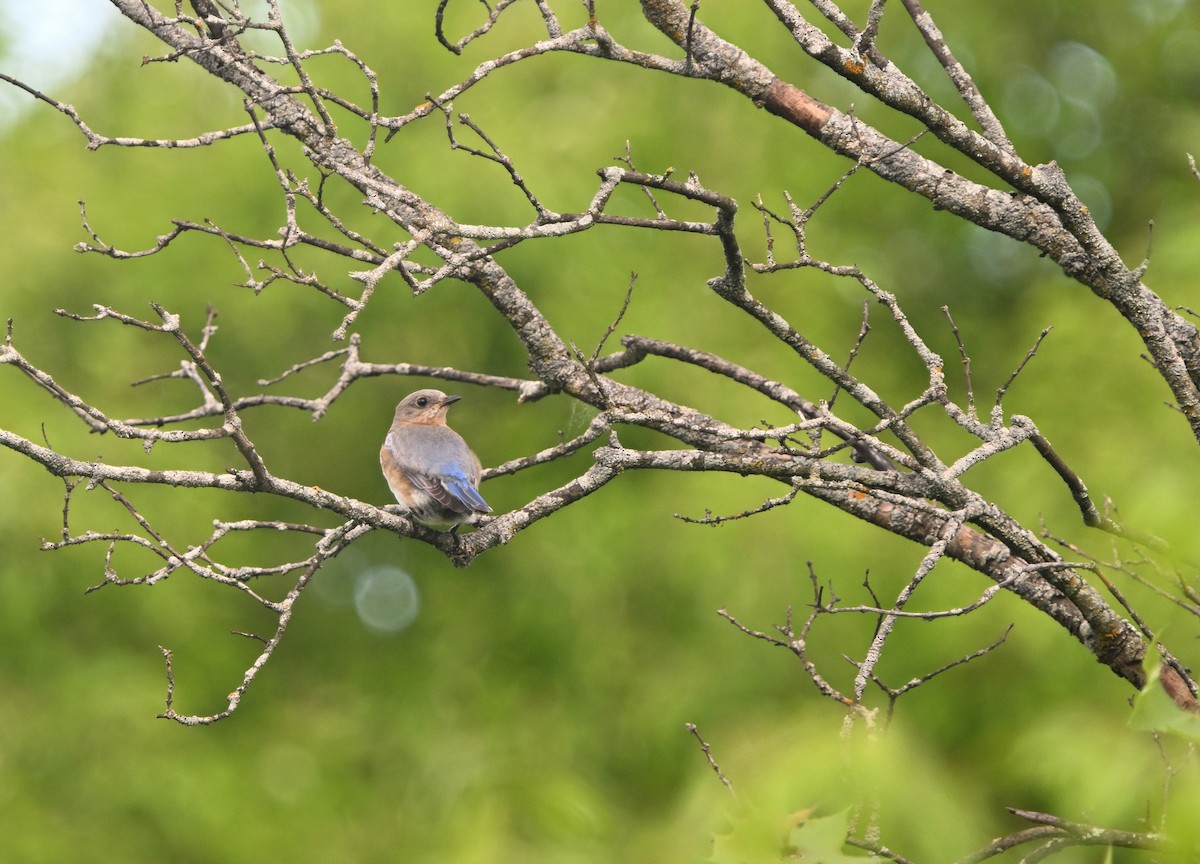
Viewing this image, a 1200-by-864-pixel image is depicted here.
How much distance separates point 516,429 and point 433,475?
5051 millimetres

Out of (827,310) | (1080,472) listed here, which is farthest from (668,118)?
(1080,472)

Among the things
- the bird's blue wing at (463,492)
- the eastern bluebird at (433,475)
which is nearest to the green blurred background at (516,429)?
Result: the eastern bluebird at (433,475)

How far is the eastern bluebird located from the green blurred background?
2607 millimetres

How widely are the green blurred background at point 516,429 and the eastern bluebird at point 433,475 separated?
2.61 meters

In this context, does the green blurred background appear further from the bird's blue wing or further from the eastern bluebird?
the bird's blue wing

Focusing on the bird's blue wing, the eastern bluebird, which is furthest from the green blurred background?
the bird's blue wing

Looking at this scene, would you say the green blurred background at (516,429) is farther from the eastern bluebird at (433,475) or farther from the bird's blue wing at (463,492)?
A: the bird's blue wing at (463,492)

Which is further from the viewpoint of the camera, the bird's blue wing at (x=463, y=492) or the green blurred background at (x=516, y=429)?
the green blurred background at (x=516, y=429)

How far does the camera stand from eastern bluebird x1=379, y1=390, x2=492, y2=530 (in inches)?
229

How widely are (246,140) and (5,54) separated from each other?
2229 mm

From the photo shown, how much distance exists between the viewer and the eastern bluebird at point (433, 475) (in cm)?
581

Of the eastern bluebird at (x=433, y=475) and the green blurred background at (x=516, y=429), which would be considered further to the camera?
the green blurred background at (x=516, y=429)

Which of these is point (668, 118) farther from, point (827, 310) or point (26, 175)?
point (26, 175)

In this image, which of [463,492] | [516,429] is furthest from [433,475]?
[516,429]
